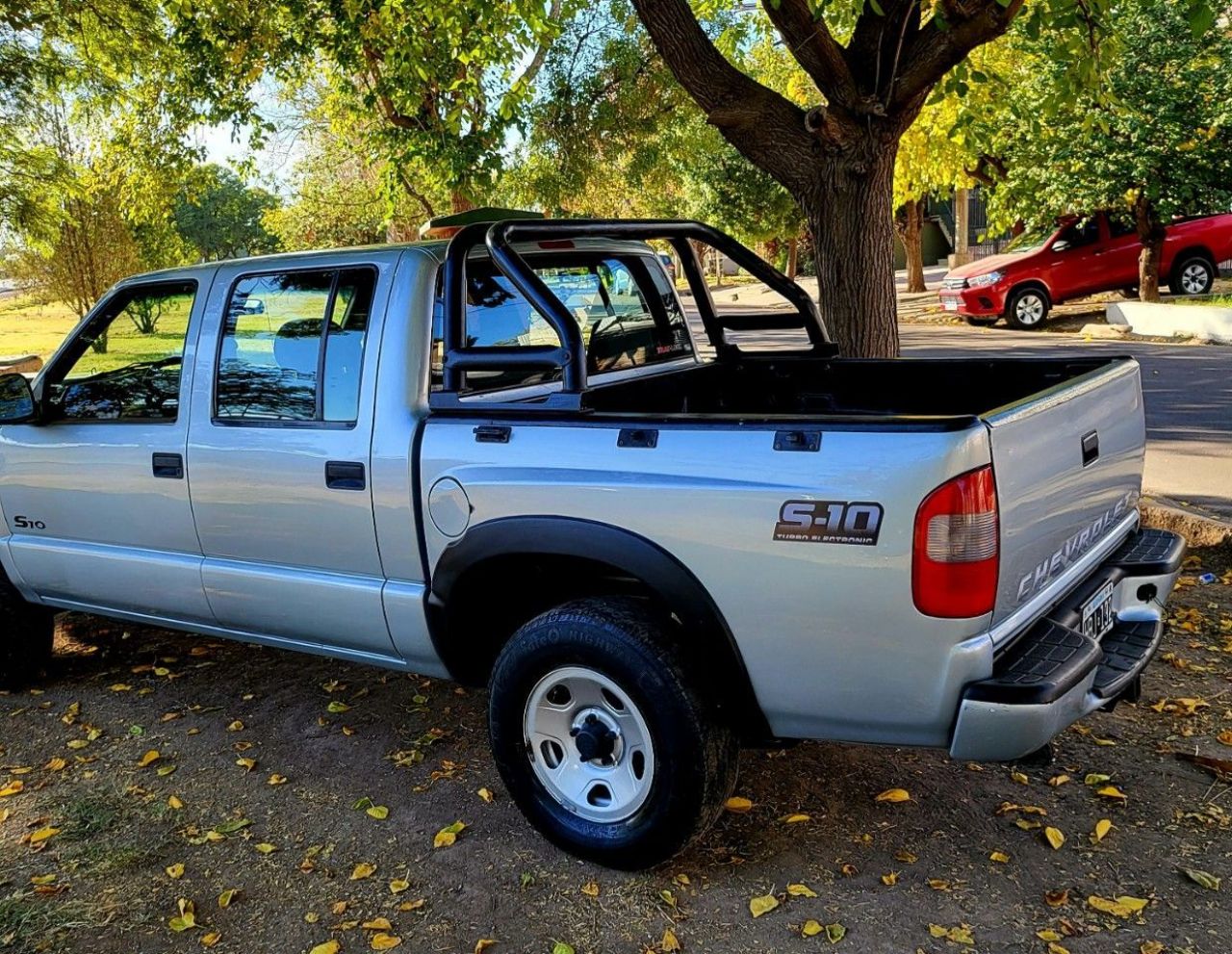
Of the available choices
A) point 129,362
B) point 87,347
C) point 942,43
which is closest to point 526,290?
point 129,362

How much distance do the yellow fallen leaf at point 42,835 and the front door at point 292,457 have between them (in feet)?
2.91

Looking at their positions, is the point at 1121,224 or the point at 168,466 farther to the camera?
the point at 1121,224

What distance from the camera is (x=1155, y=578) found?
3.44 meters

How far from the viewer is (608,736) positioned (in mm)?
3193

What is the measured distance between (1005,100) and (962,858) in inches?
266

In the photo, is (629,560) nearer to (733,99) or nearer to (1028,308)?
(733,99)

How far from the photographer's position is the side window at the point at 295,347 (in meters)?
3.68

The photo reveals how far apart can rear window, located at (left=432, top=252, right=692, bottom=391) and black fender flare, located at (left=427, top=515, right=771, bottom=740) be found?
2.08ft

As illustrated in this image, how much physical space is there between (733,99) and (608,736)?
4329 millimetres

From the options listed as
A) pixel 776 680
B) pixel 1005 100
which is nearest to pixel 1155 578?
pixel 776 680

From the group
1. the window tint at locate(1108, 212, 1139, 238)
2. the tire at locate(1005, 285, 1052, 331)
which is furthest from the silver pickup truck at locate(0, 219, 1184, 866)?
the window tint at locate(1108, 212, 1139, 238)

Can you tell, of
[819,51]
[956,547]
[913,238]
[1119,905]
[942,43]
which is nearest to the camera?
[956,547]

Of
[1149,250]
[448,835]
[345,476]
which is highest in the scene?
[1149,250]

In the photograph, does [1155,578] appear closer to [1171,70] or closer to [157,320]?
[157,320]
